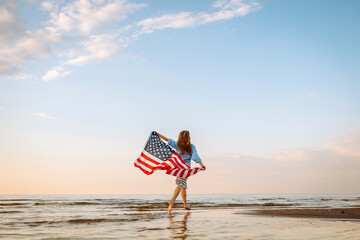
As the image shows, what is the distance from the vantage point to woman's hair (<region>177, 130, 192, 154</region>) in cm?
1029

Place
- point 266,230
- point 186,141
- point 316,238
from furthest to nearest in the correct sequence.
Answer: point 186,141, point 266,230, point 316,238

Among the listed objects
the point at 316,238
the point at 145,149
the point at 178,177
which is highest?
the point at 145,149

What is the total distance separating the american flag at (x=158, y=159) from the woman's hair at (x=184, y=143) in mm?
265

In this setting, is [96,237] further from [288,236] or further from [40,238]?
[288,236]

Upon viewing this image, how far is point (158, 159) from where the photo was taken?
1079 centimetres

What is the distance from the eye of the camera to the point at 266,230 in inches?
247

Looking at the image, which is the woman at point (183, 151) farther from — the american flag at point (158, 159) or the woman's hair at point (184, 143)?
the american flag at point (158, 159)

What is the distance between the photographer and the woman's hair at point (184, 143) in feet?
33.8

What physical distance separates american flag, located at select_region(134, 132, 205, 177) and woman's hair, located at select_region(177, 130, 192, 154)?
265mm

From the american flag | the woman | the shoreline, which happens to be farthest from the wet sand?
the american flag

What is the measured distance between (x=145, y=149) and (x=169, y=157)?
2.78 ft

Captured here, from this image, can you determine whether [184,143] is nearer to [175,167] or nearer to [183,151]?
[183,151]

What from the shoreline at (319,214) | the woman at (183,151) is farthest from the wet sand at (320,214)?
the woman at (183,151)

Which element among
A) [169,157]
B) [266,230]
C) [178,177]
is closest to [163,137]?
[169,157]
